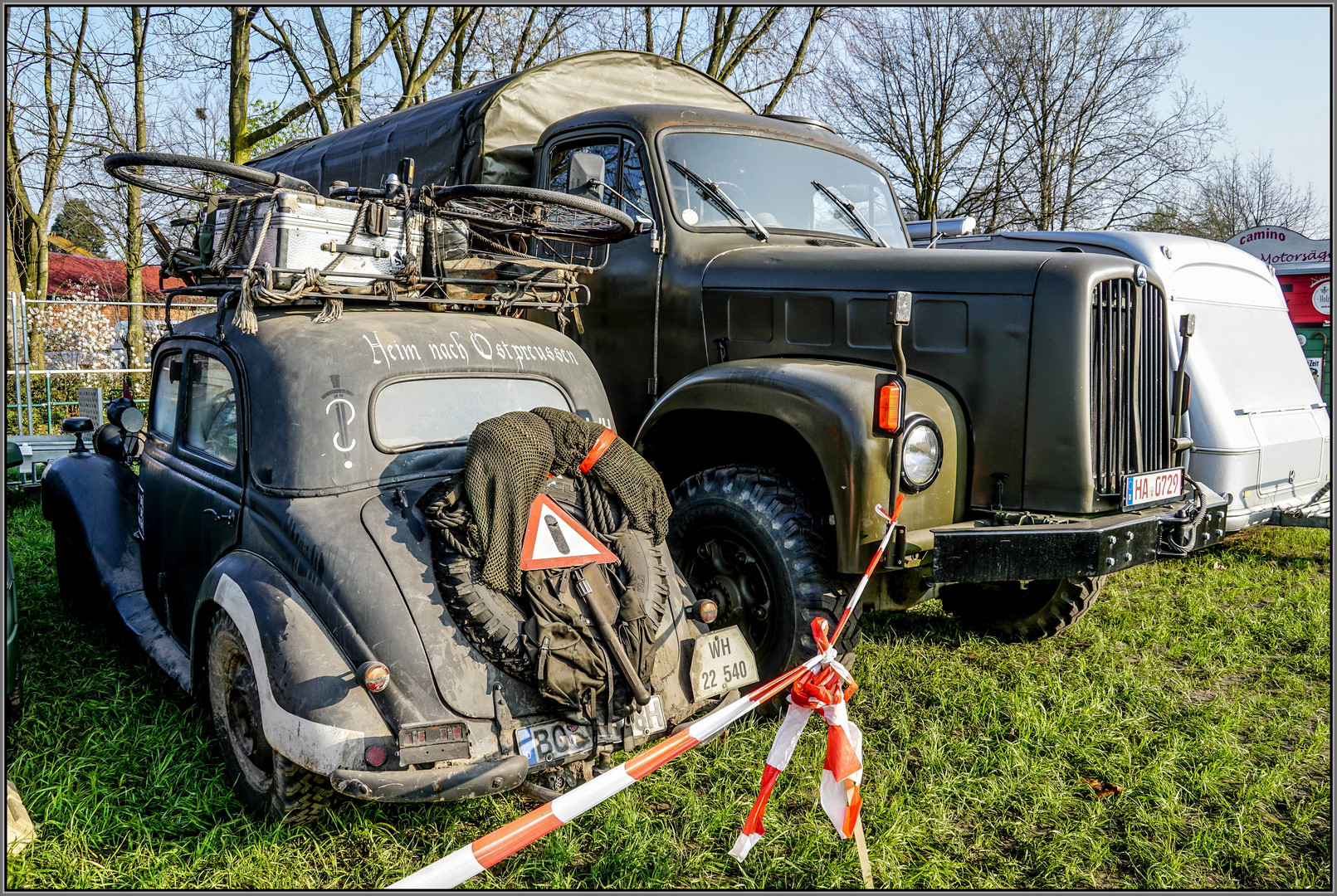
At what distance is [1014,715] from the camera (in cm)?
419

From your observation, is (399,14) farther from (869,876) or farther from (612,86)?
(869,876)

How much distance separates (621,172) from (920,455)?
2463 mm

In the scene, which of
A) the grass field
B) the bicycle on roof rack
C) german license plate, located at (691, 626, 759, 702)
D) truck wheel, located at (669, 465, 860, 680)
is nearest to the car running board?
the grass field

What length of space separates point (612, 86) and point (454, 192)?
125 inches

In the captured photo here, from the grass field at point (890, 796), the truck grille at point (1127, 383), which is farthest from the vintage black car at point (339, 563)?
the truck grille at point (1127, 383)

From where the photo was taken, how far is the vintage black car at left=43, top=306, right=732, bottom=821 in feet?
9.64

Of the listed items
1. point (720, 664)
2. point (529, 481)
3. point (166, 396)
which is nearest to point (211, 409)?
point (166, 396)

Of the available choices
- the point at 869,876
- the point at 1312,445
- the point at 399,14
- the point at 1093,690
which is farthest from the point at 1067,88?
the point at 869,876

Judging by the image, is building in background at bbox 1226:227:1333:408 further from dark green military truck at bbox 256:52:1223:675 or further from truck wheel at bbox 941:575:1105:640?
dark green military truck at bbox 256:52:1223:675

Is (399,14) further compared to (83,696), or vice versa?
(399,14)

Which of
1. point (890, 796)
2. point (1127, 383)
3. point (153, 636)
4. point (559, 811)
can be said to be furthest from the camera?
Answer: point (1127, 383)

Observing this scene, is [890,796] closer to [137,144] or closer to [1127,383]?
[1127,383]

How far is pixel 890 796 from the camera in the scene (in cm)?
356

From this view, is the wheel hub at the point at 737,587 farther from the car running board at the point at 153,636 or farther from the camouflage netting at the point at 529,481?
the car running board at the point at 153,636
